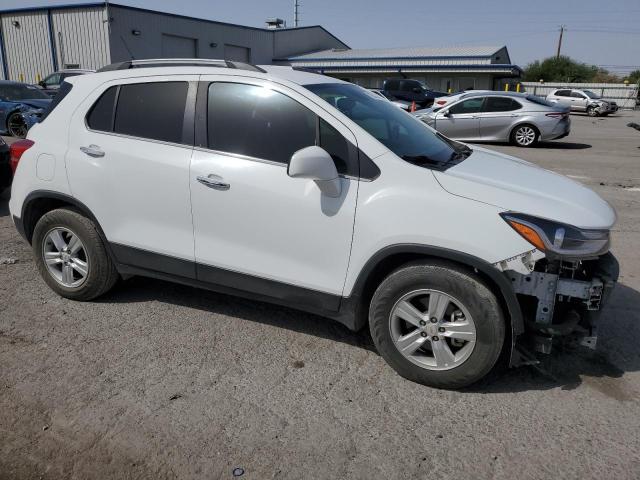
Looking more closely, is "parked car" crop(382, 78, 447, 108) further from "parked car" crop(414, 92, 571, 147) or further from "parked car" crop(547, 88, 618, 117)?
"parked car" crop(547, 88, 618, 117)

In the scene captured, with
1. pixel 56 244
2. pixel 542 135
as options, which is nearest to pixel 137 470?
pixel 56 244

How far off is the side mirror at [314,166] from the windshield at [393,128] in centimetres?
45

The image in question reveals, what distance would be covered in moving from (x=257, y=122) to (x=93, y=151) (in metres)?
1.31

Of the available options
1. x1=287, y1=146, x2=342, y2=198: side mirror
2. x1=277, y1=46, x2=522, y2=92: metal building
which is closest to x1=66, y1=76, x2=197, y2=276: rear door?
x1=287, y1=146, x2=342, y2=198: side mirror

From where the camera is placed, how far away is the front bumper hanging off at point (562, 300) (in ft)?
9.92

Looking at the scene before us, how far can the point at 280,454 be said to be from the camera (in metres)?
2.71

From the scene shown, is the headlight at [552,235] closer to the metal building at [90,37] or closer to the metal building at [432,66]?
the metal building at [90,37]

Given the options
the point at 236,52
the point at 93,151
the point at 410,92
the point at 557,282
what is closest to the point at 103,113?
the point at 93,151

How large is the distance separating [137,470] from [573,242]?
2.52 m

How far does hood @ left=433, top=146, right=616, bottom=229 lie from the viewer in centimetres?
303

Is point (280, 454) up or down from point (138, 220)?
down

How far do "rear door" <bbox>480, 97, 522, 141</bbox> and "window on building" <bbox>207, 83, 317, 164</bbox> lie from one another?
1299cm

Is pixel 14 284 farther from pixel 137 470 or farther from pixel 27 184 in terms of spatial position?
pixel 137 470

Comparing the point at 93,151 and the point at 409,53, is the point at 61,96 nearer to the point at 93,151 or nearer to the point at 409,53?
the point at 93,151
